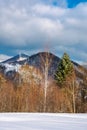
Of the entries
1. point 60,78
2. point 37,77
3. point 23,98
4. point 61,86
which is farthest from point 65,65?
point 23,98

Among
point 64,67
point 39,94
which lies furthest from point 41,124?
point 64,67

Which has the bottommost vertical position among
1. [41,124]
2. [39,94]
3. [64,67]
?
[41,124]

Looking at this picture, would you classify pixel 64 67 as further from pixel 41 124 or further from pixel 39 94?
pixel 41 124

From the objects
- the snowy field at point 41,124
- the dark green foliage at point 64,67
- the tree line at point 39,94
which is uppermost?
the dark green foliage at point 64,67

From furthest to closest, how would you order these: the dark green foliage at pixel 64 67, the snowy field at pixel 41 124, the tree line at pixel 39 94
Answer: the dark green foliage at pixel 64 67
the tree line at pixel 39 94
the snowy field at pixel 41 124

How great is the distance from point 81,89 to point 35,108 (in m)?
6.88

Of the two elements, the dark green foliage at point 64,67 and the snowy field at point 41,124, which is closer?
the snowy field at point 41,124

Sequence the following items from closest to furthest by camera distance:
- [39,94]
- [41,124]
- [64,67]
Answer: [41,124] < [39,94] < [64,67]

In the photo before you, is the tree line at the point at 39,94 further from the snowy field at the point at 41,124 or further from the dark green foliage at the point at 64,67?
the snowy field at the point at 41,124

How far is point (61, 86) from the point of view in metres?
30.6

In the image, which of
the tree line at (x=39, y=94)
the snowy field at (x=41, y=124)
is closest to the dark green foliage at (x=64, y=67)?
the tree line at (x=39, y=94)

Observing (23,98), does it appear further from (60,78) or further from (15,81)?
(60,78)

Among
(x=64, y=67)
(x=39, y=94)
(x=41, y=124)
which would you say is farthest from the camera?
(x=64, y=67)

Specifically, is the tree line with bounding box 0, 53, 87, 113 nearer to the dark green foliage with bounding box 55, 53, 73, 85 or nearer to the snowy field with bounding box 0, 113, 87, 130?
the dark green foliage with bounding box 55, 53, 73, 85
